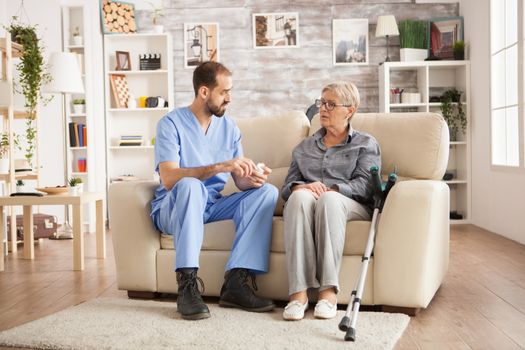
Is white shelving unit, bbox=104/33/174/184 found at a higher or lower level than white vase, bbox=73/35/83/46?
lower

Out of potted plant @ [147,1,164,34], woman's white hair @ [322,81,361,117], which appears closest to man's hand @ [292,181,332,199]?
woman's white hair @ [322,81,361,117]

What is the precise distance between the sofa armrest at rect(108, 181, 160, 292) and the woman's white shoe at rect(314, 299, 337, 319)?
2.79ft

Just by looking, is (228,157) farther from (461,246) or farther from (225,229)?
(461,246)

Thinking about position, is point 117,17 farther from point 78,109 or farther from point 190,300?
point 190,300

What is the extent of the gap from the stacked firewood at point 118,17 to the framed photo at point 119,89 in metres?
0.46

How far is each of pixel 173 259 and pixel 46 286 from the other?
2.92ft

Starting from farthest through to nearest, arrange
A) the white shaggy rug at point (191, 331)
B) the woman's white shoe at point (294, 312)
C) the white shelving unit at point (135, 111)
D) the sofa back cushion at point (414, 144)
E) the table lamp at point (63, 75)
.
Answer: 1. the white shelving unit at point (135, 111)
2. the table lamp at point (63, 75)
3. the sofa back cushion at point (414, 144)
4. the woman's white shoe at point (294, 312)
5. the white shaggy rug at point (191, 331)

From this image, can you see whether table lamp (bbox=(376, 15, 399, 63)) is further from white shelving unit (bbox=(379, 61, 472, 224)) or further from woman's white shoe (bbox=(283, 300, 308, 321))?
woman's white shoe (bbox=(283, 300, 308, 321))

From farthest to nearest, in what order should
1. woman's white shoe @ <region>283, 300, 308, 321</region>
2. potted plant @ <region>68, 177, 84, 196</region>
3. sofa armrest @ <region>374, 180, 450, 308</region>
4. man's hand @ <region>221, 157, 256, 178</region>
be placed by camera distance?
potted plant @ <region>68, 177, 84, 196</region>
man's hand @ <region>221, 157, 256, 178</region>
sofa armrest @ <region>374, 180, 450, 308</region>
woman's white shoe @ <region>283, 300, 308, 321</region>

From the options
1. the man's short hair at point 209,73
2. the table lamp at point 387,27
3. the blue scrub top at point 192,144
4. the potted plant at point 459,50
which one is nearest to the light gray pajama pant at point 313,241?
the blue scrub top at point 192,144

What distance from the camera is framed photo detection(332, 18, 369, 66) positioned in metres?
6.48

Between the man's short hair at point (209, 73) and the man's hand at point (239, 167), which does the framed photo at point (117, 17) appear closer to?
the man's short hair at point (209, 73)

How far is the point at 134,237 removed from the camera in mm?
3051

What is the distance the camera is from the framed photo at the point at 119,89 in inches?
256
